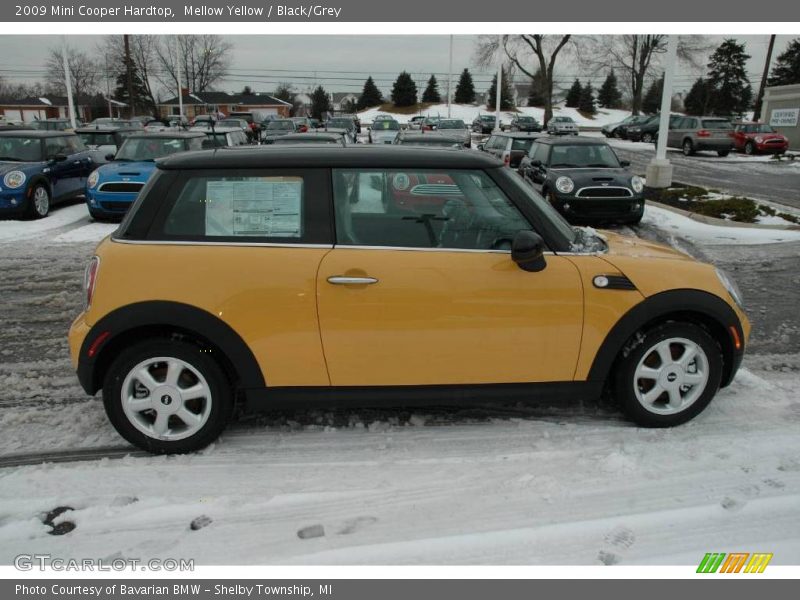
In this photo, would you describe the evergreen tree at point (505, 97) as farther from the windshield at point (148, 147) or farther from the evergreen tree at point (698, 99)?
the windshield at point (148, 147)

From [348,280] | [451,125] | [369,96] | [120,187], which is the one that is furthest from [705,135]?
[369,96]

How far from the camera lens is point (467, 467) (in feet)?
11.0

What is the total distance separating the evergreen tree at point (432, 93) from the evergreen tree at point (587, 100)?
1917 centimetres

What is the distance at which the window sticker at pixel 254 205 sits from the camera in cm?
339

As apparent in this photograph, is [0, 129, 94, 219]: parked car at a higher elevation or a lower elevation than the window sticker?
lower

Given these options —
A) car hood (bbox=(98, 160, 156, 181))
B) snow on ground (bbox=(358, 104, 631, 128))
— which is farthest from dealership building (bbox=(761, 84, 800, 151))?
snow on ground (bbox=(358, 104, 631, 128))

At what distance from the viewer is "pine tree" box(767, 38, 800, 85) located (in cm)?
5062

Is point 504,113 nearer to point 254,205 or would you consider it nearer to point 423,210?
point 423,210

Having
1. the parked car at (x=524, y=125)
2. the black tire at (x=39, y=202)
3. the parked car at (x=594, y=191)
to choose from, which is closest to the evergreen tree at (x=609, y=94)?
the parked car at (x=524, y=125)

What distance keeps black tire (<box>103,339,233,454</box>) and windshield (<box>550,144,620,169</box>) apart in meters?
9.77

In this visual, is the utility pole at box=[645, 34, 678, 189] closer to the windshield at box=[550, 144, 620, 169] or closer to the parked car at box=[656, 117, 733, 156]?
the windshield at box=[550, 144, 620, 169]

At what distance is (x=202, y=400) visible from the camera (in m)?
3.43

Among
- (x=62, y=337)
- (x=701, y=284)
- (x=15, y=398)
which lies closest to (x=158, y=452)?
(x=15, y=398)

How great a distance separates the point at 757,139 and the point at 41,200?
29.2 m
